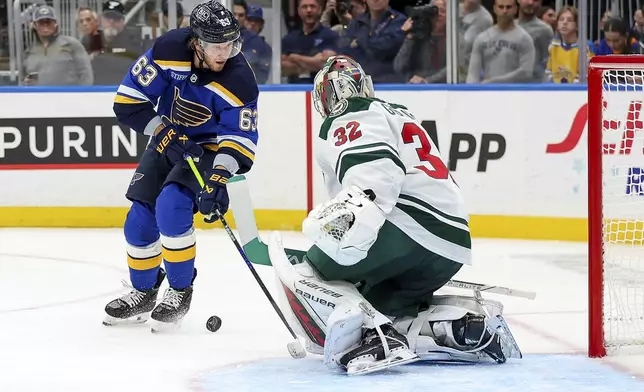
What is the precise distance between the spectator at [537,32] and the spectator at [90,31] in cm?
251

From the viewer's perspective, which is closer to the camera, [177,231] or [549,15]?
[177,231]

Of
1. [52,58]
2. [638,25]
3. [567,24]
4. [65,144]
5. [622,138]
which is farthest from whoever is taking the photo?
[52,58]

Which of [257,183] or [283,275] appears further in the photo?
[257,183]

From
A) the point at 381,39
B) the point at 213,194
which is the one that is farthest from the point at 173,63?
the point at 381,39

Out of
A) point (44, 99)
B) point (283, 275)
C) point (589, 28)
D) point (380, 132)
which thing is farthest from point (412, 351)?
point (44, 99)

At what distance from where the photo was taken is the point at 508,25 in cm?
667

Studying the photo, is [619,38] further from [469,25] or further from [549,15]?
[469,25]

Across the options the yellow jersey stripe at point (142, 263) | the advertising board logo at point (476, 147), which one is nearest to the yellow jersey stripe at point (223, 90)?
the yellow jersey stripe at point (142, 263)

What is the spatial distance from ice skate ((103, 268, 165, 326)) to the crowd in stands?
294 cm

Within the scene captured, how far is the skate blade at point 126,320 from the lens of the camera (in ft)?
13.5

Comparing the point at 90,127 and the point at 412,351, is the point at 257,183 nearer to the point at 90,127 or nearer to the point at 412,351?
the point at 90,127

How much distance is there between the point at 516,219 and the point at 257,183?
4.84 ft

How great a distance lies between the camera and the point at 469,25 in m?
6.69

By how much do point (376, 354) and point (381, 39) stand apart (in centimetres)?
386
